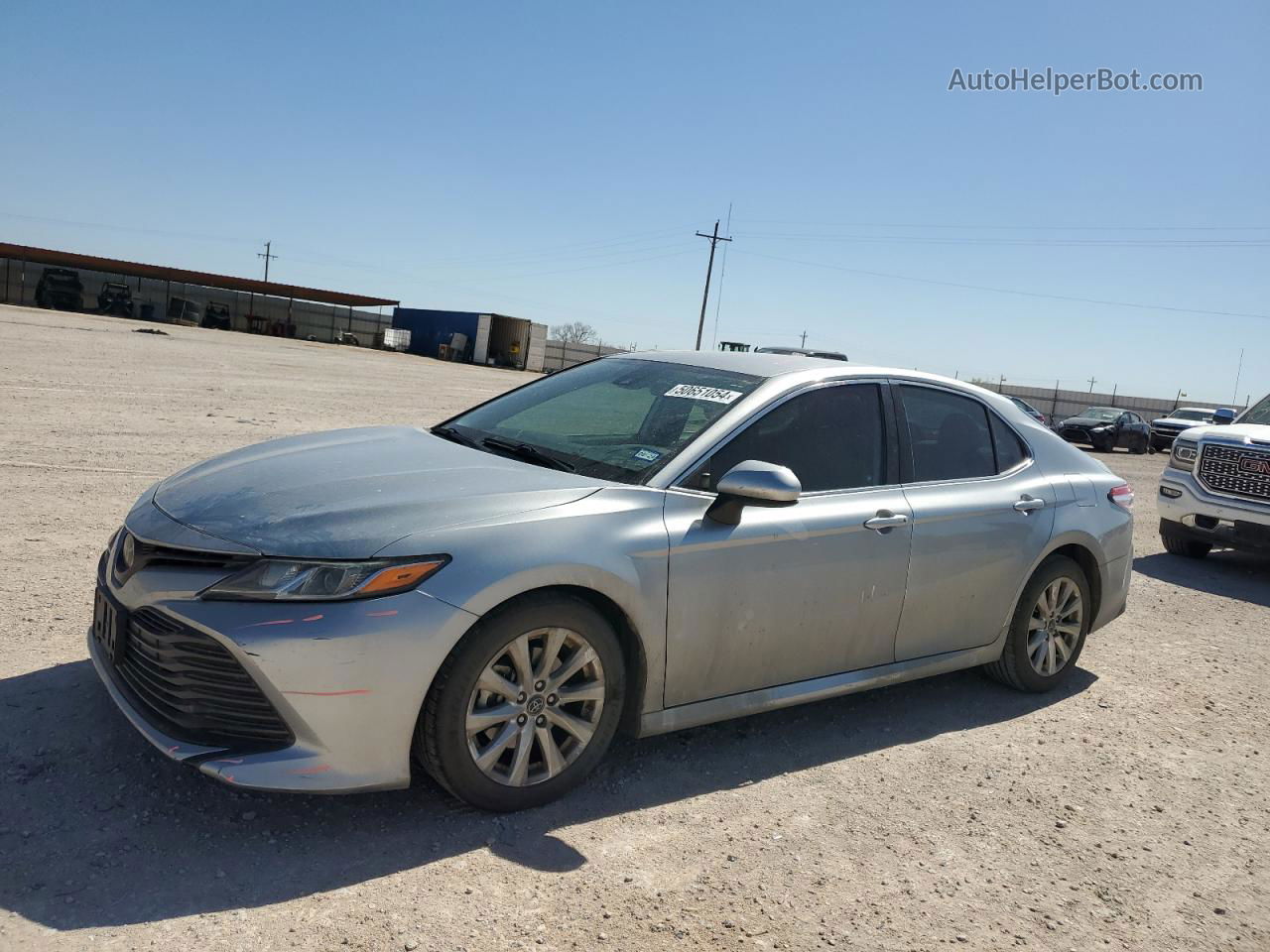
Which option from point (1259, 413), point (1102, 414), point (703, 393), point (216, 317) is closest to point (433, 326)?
point (216, 317)

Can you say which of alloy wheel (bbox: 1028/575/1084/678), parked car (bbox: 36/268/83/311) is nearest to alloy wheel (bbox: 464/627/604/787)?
Result: alloy wheel (bbox: 1028/575/1084/678)

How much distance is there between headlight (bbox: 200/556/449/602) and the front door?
3.38 ft

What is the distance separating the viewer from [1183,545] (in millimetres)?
10297

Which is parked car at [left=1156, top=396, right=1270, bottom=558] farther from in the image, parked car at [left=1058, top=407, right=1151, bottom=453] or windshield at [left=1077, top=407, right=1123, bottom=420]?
windshield at [left=1077, top=407, right=1123, bottom=420]

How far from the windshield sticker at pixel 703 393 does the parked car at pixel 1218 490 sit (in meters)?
7.00

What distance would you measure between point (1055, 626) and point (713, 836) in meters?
2.64

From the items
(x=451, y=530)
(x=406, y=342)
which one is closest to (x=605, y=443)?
(x=451, y=530)

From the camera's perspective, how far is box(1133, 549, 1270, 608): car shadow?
28.6ft

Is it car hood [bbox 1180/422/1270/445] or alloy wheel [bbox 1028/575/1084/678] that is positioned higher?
car hood [bbox 1180/422/1270/445]

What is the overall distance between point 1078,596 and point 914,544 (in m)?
1.50

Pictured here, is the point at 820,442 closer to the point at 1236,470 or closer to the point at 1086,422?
the point at 1236,470

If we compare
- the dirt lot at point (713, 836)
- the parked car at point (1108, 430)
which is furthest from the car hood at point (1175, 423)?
the dirt lot at point (713, 836)

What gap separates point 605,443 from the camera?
14.0 feet

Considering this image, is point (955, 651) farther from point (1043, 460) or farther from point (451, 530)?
point (451, 530)
